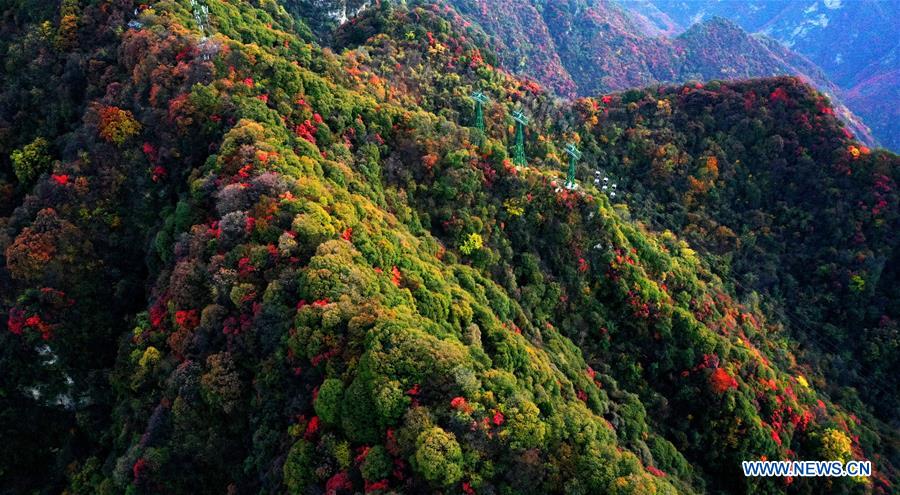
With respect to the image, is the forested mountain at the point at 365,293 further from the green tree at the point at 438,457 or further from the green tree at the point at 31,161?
the green tree at the point at 31,161

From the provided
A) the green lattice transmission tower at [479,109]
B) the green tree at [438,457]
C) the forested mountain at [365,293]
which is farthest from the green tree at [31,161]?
the green tree at [438,457]

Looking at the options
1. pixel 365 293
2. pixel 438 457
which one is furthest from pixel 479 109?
pixel 438 457

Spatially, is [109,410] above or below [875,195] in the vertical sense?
below

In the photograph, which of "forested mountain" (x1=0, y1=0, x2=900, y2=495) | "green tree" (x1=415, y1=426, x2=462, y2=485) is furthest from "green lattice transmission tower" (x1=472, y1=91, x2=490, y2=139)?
"green tree" (x1=415, y1=426, x2=462, y2=485)

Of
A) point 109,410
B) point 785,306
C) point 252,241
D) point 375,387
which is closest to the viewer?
point 375,387

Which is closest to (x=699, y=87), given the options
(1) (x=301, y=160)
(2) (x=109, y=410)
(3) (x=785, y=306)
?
(3) (x=785, y=306)

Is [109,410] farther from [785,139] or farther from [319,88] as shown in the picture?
[785,139]

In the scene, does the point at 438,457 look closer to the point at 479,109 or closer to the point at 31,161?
the point at 31,161

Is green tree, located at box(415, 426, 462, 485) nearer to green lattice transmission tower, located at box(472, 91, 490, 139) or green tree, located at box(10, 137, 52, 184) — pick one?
green tree, located at box(10, 137, 52, 184)
